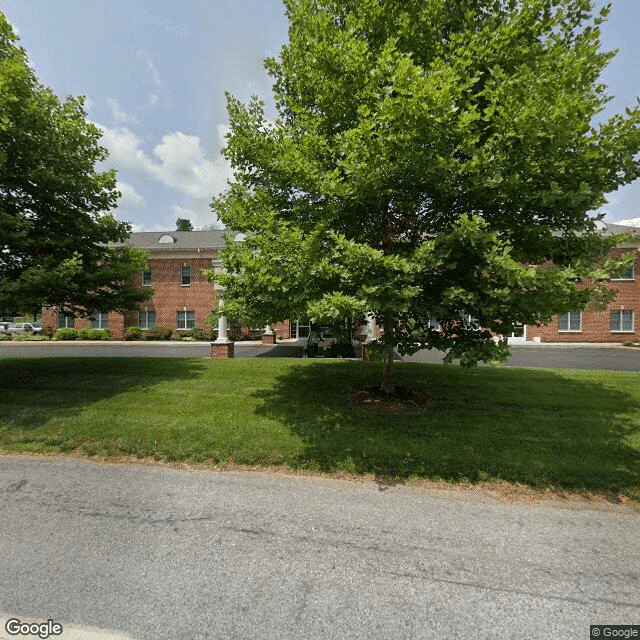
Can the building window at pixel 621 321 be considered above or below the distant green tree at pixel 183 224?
below

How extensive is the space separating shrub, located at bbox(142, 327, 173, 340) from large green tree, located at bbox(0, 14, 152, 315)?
19169 mm

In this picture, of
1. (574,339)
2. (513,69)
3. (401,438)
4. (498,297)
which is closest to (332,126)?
(513,69)

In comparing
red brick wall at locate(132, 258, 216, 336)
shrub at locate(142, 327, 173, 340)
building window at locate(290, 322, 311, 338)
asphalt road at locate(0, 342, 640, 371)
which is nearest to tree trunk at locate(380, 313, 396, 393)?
asphalt road at locate(0, 342, 640, 371)

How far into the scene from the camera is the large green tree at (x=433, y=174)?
4.79 meters

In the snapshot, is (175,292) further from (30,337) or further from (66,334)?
(30,337)

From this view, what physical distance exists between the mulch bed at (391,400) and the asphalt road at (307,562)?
2.76m

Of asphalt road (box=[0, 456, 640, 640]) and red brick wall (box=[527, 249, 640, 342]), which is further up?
red brick wall (box=[527, 249, 640, 342])

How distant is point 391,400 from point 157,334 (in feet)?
83.2

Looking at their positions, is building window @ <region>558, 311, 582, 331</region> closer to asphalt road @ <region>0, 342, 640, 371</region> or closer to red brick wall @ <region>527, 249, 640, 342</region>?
red brick wall @ <region>527, 249, 640, 342</region>

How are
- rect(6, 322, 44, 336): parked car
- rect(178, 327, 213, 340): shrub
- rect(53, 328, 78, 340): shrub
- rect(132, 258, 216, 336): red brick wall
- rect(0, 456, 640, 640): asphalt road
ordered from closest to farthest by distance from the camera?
1. rect(0, 456, 640, 640): asphalt road
2. rect(53, 328, 78, 340): shrub
3. rect(178, 327, 213, 340): shrub
4. rect(132, 258, 216, 336): red brick wall
5. rect(6, 322, 44, 336): parked car

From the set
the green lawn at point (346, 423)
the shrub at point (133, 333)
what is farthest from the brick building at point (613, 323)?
the shrub at point (133, 333)

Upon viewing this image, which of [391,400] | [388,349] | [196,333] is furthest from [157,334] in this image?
[388,349]

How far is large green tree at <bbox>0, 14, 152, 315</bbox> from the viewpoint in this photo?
25.6 ft

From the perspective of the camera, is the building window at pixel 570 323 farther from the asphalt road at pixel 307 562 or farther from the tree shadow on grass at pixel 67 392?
the tree shadow on grass at pixel 67 392
